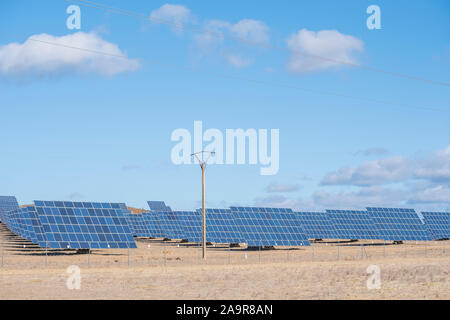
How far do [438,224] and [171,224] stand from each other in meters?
38.0

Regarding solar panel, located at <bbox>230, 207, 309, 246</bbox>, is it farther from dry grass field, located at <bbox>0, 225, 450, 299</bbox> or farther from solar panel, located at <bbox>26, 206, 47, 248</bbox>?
dry grass field, located at <bbox>0, 225, 450, 299</bbox>

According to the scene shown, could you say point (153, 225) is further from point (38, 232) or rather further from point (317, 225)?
point (38, 232)

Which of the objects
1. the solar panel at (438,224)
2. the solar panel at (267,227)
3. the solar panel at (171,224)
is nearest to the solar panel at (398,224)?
the solar panel at (438,224)

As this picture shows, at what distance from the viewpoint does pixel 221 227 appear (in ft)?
190

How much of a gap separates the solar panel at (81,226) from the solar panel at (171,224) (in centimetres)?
2627

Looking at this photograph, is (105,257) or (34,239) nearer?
(105,257)

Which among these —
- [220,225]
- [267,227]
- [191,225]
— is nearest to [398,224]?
[267,227]

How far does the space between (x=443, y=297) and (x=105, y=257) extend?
30.2 m

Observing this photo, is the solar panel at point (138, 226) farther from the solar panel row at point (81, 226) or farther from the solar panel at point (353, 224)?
the solar panel row at point (81, 226)

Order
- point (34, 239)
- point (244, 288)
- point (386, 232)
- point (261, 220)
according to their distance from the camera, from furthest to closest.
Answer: point (386, 232)
point (261, 220)
point (34, 239)
point (244, 288)
